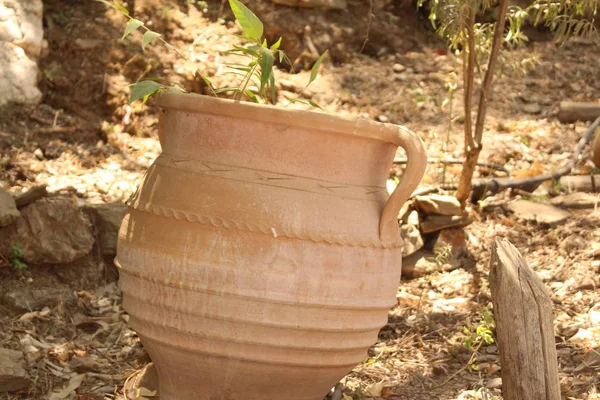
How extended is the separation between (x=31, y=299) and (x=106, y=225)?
0.52 metres

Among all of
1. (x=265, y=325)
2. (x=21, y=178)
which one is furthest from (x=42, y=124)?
(x=265, y=325)

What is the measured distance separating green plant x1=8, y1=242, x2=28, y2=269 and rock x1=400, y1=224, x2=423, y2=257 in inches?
74.9

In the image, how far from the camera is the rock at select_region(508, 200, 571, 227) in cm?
434

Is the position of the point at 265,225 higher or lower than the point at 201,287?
higher

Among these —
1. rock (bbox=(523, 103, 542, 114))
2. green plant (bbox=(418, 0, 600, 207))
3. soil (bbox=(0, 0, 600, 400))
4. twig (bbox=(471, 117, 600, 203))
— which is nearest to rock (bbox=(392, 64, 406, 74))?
soil (bbox=(0, 0, 600, 400))

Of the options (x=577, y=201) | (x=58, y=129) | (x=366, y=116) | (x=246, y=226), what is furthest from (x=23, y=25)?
(x=577, y=201)

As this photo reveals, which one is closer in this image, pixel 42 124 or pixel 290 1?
pixel 42 124

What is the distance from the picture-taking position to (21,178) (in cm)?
425

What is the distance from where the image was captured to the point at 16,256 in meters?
3.66

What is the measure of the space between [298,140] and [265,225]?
0.28 metres

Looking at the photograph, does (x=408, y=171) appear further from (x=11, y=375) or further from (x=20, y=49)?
(x=20, y=49)

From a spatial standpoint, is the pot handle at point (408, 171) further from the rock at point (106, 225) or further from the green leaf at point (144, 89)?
the rock at point (106, 225)

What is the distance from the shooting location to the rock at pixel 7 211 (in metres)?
3.56

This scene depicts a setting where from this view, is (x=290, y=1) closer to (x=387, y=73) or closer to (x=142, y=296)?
(x=387, y=73)
